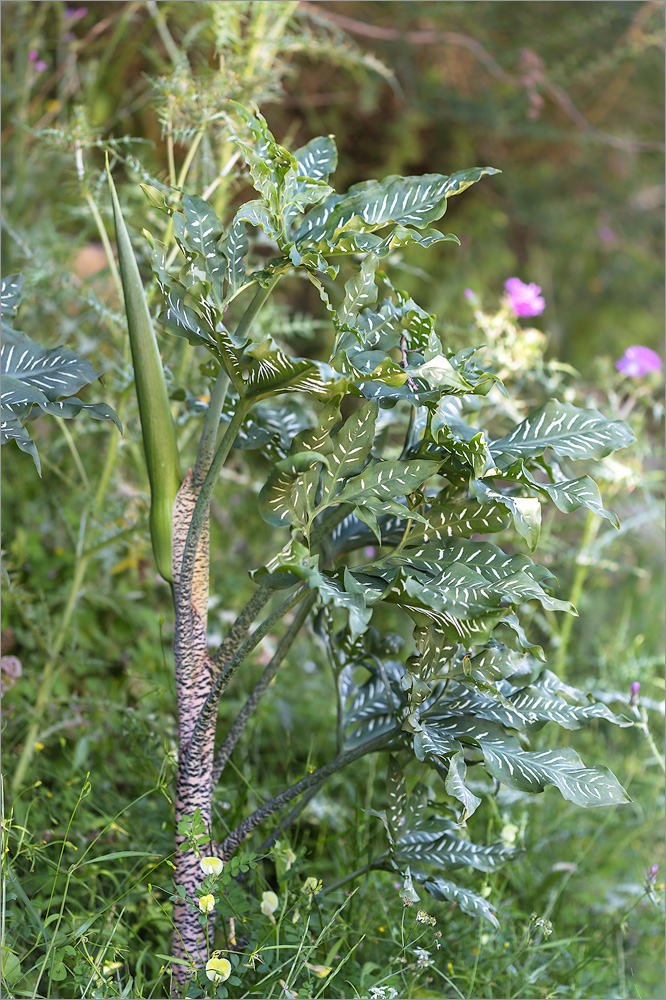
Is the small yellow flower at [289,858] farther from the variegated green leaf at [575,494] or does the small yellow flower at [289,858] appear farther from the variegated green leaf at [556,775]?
the variegated green leaf at [575,494]

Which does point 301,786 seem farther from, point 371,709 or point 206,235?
point 206,235

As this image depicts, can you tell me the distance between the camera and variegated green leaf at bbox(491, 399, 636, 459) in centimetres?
91

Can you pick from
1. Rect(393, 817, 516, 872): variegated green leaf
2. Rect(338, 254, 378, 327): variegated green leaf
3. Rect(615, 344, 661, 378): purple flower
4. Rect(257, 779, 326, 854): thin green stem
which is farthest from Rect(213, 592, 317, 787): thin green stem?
Rect(615, 344, 661, 378): purple flower

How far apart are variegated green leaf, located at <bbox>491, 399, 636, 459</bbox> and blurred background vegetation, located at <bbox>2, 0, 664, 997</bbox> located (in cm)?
46

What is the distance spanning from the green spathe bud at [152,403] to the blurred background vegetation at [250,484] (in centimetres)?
17

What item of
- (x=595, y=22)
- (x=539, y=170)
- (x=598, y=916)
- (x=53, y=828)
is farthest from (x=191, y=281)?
(x=539, y=170)

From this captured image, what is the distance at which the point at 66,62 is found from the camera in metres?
2.07

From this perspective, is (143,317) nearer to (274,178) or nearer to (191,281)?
(191,281)

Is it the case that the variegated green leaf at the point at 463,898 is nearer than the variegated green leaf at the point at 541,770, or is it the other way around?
the variegated green leaf at the point at 541,770

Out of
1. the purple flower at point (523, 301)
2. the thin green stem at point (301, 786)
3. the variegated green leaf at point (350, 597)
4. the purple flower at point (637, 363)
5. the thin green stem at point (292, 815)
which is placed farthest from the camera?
the purple flower at point (637, 363)

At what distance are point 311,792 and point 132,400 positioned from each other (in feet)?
2.60

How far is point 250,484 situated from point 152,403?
2.62ft


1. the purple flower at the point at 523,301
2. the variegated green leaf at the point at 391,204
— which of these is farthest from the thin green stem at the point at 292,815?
the purple flower at the point at 523,301

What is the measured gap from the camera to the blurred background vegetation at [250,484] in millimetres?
1191
